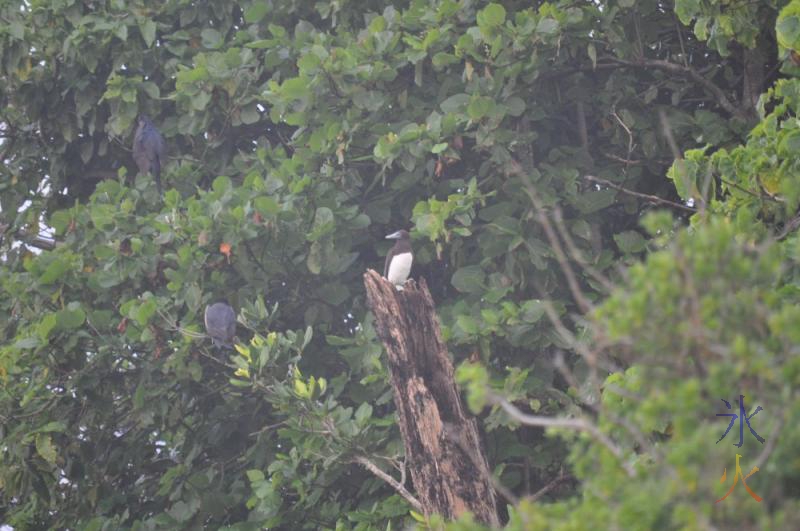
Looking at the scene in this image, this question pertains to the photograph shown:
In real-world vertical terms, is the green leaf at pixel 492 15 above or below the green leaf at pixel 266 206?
above

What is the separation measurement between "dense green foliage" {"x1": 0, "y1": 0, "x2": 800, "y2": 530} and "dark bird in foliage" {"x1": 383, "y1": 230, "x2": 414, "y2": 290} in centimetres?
11

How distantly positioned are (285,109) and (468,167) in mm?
1268

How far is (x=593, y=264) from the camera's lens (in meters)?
7.18

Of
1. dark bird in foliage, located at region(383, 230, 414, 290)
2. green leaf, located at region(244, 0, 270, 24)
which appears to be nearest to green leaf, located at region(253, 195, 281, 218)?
dark bird in foliage, located at region(383, 230, 414, 290)

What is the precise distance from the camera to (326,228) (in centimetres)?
750

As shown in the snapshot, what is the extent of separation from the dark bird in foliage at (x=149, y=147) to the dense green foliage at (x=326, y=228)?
11 cm

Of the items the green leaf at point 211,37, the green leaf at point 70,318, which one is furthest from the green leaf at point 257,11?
the green leaf at point 70,318

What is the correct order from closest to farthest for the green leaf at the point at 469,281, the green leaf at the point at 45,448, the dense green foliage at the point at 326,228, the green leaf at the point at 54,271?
the dense green foliage at the point at 326,228, the green leaf at the point at 469,281, the green leaf at the point at 45,448, the green leaf at the point at 54,271

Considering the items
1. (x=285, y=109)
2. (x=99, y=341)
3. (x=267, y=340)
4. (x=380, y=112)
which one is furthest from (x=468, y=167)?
(x=99, y=341)

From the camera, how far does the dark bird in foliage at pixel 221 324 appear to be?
24.8 feet

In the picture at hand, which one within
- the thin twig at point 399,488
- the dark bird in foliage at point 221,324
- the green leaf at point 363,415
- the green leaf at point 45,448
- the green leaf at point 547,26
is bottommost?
the thin twig at point 399,488

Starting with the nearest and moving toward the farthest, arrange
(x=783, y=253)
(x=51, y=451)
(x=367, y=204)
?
(x=783, y=253)
(x=51, y=451)
(x=367, y=204)

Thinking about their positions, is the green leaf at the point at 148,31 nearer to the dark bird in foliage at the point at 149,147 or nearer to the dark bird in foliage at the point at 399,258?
the dark bird in foliage at the point at 149,147

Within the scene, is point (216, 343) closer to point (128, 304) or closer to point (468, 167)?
point (128, 304)
